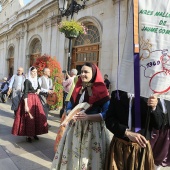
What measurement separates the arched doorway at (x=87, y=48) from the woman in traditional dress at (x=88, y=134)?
8253 millimetres

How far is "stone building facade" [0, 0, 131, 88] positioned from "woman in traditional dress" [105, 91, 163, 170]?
2681 mm

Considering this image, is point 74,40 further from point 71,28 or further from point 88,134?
point 88,134

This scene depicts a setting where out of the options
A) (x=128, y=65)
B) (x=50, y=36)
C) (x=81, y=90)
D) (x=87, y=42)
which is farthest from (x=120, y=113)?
(x=50, y=36)

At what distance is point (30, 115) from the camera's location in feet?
13.7

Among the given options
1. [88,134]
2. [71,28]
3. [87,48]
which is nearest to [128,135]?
[88,134]

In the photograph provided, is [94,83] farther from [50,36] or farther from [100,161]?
[50,36]

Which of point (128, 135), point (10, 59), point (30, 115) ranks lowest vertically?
point (30, 115)

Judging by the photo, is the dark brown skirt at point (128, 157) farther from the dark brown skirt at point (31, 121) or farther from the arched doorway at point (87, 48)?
the arched doorway at point (87, 48)

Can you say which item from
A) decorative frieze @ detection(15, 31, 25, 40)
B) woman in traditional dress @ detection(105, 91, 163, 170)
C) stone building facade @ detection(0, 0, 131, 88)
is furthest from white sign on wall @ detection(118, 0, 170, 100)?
decorative frieze @ detection(15, 31, 25, 40)

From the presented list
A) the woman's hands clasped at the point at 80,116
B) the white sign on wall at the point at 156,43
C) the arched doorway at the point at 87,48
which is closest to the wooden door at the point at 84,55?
the arched doorway at the point at 87,48

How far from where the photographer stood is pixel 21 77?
6754 mm

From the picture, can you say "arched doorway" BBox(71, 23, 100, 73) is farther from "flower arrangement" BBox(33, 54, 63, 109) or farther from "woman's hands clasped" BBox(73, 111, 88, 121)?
"woman's hands clasped" BBox(73, 111, 88, 121)

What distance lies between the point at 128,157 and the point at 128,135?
0.70ft

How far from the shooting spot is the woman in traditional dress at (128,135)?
169 cm
